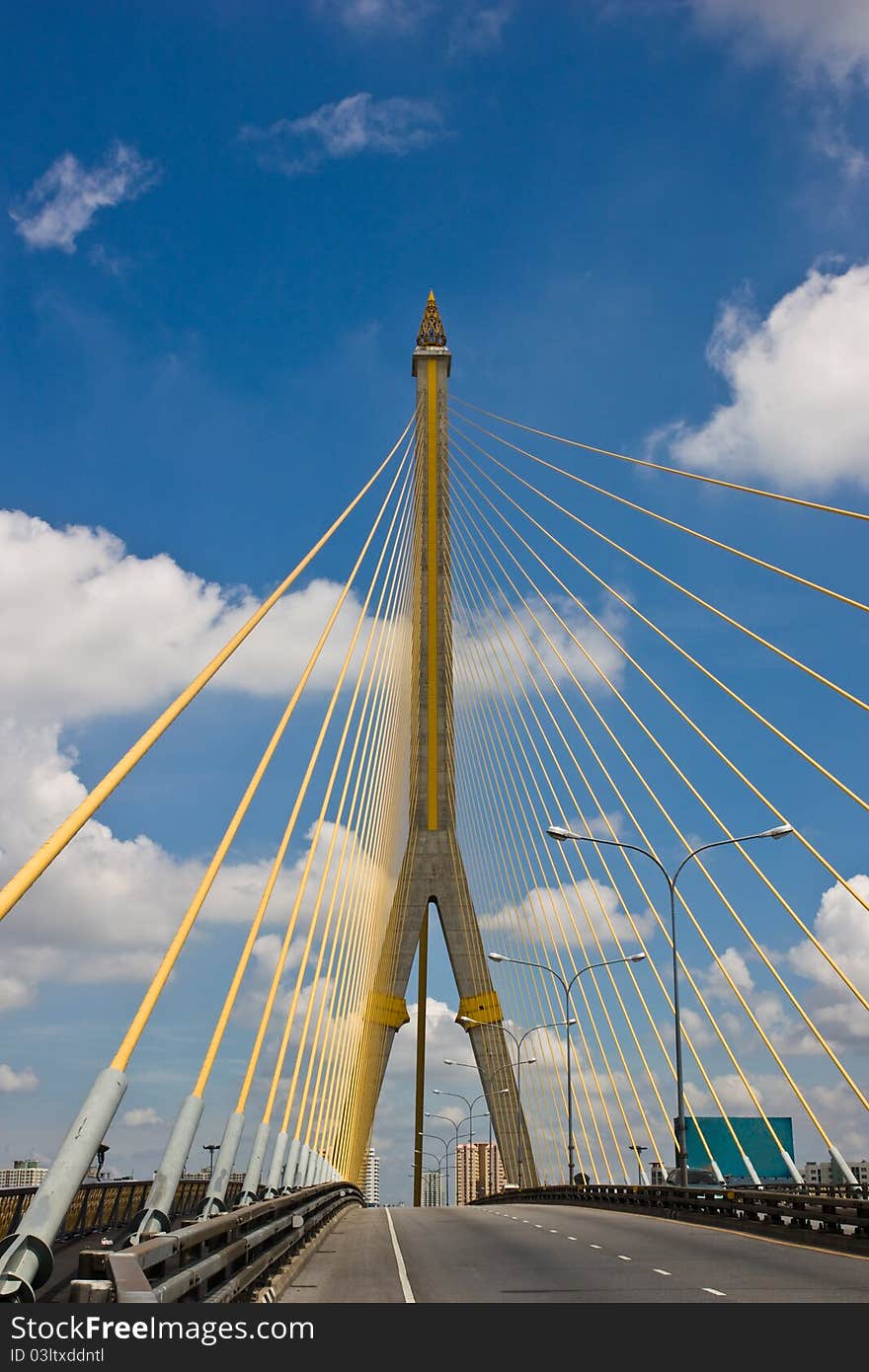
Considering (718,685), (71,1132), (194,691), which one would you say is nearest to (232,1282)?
(71,1132)

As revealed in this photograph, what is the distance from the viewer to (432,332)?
4725 centimetres

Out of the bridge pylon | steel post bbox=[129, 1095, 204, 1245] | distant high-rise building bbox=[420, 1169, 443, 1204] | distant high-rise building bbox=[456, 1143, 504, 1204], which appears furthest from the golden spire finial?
distant high-rise building bbox=[456, 1143, 504, 1204]

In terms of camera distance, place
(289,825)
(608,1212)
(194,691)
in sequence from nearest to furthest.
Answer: (194,691)
(289,825)
(608,1212)

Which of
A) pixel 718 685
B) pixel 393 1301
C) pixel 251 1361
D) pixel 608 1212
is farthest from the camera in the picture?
pixel 608 1212

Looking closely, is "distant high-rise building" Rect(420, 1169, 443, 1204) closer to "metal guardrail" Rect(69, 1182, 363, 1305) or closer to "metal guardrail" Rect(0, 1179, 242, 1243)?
"metal guardrail" Rect(0, 1179, 242, 1243)

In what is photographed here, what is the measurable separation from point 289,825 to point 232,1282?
494 inches

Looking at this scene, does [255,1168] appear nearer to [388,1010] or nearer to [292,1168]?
[292,1168]

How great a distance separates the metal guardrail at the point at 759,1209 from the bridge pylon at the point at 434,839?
38.8 feet

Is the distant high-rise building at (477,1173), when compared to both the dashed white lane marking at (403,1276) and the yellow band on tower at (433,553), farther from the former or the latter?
the dashed white lane marking at (403,1276)

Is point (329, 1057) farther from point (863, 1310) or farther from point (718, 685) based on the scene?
point (863, 1310)

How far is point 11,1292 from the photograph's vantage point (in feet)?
21.4

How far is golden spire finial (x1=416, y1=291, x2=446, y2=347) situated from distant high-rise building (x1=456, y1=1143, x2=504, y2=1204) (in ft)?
311

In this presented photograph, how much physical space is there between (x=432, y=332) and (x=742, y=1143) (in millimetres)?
28330

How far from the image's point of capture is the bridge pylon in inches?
1778
